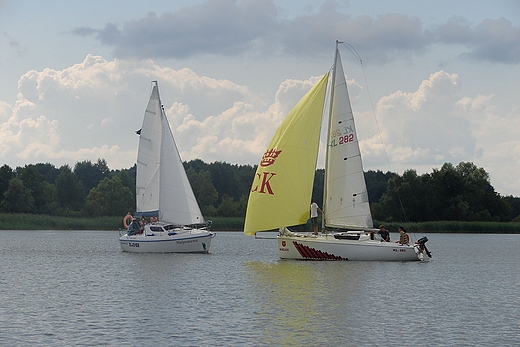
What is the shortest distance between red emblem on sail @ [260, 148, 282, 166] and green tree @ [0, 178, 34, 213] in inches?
3601

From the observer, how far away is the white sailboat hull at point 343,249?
4078 centimetres

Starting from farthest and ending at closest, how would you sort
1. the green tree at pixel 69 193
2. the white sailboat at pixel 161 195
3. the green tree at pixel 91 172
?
1. the green tree at pixel 91 172
2. the green tree at pixel 69 193
3. the white sailboat at pixel 161 195

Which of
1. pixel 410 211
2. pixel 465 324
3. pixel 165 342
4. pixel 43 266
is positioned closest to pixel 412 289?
pixel 465 324

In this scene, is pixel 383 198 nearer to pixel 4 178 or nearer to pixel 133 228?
pixel 4 178

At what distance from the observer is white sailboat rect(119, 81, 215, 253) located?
4881 cm

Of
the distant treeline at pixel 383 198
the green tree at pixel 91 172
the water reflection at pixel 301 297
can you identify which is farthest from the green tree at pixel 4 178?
the water reflection at pixel 301 297

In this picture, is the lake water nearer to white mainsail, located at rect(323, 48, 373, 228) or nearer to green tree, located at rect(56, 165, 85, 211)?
white mainsail, located at rect(323, 48, 373, 228)

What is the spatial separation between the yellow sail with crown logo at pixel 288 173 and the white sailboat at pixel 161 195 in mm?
8037

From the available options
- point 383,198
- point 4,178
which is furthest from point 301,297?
point 4,178

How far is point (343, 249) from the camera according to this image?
4081 centimetres

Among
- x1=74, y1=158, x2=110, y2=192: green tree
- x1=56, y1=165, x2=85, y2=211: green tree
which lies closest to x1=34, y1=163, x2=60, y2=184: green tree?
x1=74, y1=158, x2=110, y2=192: green tree

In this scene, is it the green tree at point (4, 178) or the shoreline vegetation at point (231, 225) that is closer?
the shoreline vegetation at point (231, 225)

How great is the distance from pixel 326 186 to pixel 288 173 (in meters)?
2.33

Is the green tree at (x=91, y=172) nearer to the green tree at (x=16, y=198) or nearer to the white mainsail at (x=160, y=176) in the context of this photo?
the green tree at (x=16, y=198)
